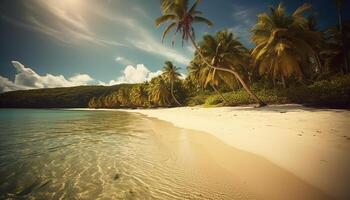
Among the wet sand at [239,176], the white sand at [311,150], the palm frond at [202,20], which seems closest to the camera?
the wet sand at [239,176]

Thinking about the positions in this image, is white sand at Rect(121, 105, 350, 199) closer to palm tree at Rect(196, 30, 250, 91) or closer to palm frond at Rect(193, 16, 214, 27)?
palm frond at Rect(193, 16, 214, 27)

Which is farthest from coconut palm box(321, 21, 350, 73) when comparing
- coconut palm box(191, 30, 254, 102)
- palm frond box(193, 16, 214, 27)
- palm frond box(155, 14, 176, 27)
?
palm frond box(155, 14, 176, 27)

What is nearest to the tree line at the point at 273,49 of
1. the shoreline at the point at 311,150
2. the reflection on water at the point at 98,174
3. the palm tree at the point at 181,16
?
the palm tree at the point at 181,16

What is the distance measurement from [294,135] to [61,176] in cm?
721

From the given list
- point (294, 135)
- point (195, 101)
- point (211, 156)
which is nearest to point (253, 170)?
point (211, 156)

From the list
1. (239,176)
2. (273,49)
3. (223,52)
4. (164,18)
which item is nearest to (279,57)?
(273,49)

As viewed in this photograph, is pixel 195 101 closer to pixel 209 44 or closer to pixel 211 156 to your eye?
pixel 209 44

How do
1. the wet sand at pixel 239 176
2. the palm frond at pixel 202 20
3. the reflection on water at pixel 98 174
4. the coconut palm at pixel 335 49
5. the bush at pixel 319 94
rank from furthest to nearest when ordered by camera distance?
the coconut palm at pixel 335 49, the palm frond at pixel 202 20, the bush at pixel 319 94, the reflection on water at pixel 98 174, the wet sand at pixel 239 176

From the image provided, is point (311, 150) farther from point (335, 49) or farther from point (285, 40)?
point (335, 49)

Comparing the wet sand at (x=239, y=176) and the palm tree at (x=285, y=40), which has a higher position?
the palm tree at (x=285, y=40)

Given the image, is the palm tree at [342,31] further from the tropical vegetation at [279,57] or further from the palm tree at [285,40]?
the palm tree at [285,40]

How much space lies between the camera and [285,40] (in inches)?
643

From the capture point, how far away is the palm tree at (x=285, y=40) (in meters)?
16.0

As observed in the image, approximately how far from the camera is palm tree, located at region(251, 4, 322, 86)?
16.0m
